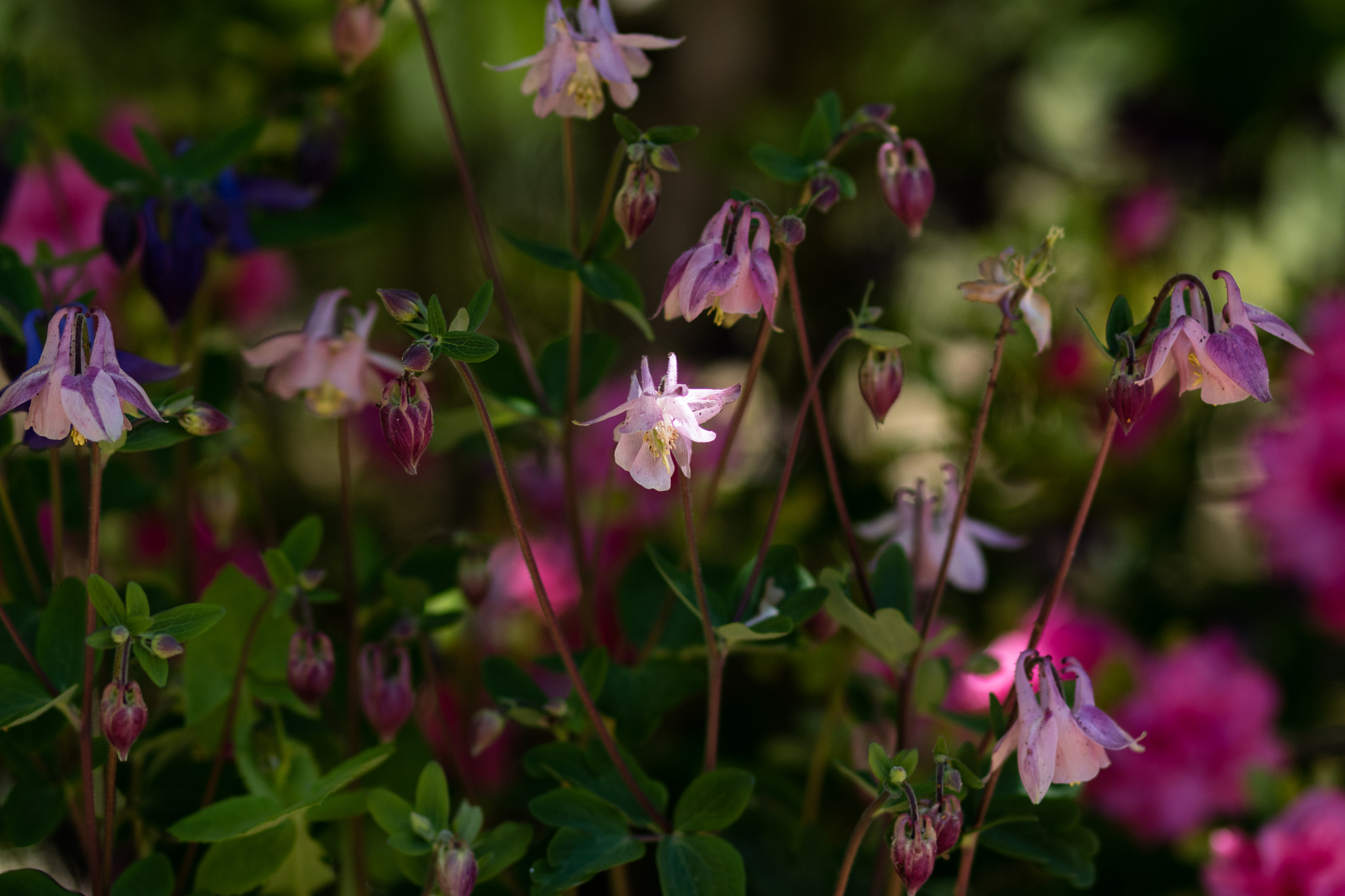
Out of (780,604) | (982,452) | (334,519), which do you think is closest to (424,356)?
(780,604)

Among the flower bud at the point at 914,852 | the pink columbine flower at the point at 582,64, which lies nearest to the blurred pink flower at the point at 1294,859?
the flower bud at the point at 914,852

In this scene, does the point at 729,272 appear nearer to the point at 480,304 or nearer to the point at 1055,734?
the point at 480,304

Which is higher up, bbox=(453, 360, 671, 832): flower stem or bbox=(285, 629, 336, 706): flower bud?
bbox=(453, 360, 671, 832): flower stem

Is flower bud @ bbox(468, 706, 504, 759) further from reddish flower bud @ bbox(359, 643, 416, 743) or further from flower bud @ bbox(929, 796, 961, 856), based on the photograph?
flower bud @ bbox(929, 796, 961, 856)

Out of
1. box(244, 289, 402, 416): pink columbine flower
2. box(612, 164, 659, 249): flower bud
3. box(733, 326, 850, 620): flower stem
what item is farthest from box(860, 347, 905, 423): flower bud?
box(244, 289, 402, 416): pink columbine flower

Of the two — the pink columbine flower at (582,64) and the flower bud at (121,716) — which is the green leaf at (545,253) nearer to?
the pink columbine flower at (582,64)

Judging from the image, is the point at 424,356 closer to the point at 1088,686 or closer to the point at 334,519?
the point at 1088,686
